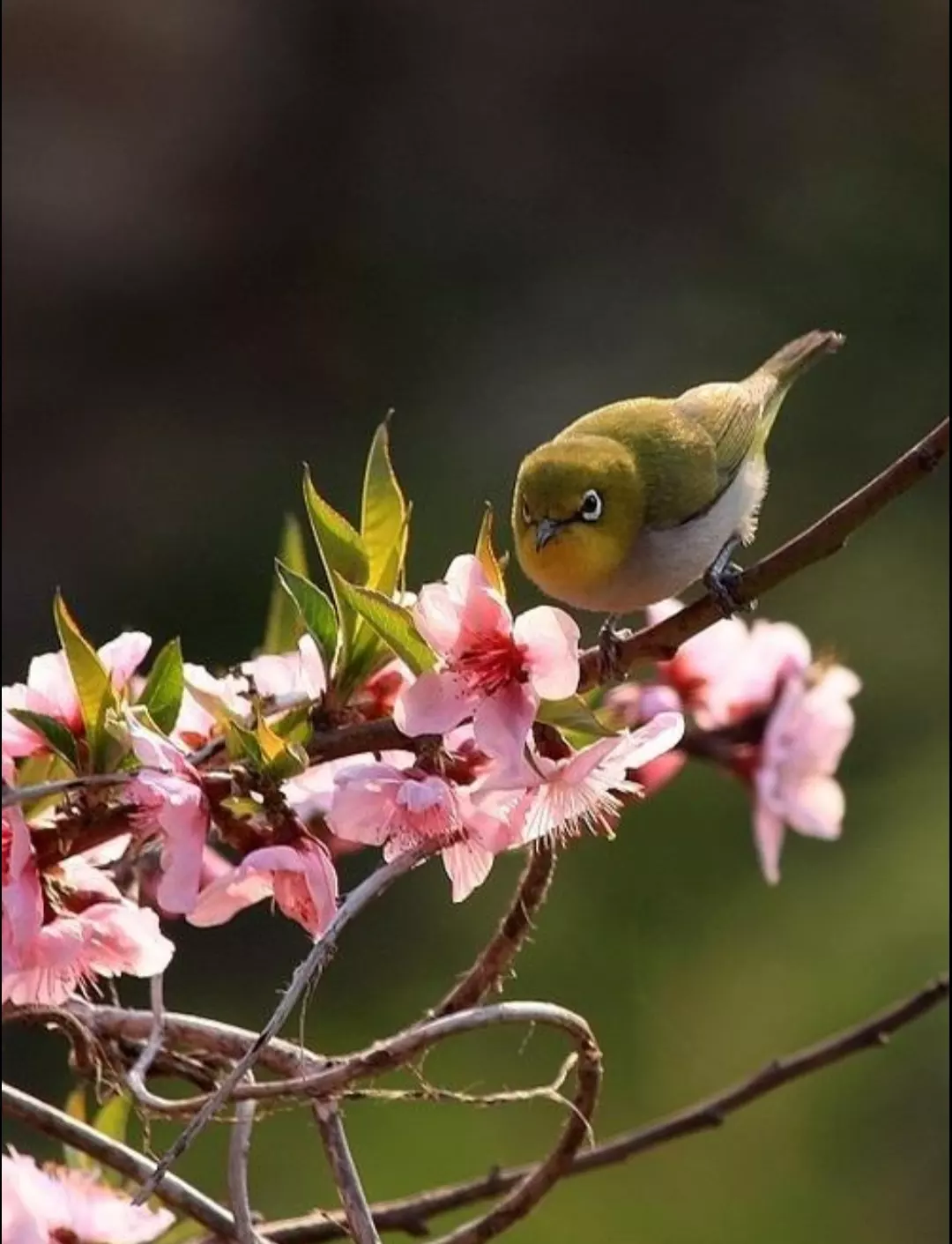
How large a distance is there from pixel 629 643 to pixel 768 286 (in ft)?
12.6

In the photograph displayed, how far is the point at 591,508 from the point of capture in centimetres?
137

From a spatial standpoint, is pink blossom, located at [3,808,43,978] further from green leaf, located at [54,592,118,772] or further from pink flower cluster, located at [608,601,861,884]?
pink flower cluster, located at [608,601,861,884]

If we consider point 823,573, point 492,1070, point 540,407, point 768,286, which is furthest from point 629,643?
point 768,286

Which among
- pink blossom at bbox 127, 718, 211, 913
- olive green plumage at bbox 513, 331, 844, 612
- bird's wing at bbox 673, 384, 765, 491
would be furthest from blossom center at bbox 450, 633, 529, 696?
bird's wing at bbox 673, 384, 765, 491

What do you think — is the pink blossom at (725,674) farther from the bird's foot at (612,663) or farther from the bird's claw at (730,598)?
the bird's foot at (612,663)

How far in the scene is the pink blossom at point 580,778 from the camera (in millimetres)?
783

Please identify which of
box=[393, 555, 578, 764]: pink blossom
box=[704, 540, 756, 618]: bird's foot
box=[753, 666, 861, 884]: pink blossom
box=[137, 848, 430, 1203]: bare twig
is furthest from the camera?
box=[753, 666, 861, 884]: pink blossom

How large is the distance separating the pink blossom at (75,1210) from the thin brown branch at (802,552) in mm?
273

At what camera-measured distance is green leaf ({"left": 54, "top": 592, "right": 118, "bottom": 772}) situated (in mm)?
799

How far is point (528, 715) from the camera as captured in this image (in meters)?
0.79


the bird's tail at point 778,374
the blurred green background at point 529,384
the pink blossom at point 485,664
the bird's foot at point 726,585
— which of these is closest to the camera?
the pink blossom at point 485,664

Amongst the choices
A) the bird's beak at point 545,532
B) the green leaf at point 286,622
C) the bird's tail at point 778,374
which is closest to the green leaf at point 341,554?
the green leaf at point 286,622

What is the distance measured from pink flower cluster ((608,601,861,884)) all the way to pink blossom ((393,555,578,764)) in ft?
1.47

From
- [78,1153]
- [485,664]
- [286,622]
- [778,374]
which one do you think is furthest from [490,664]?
[778,374]
